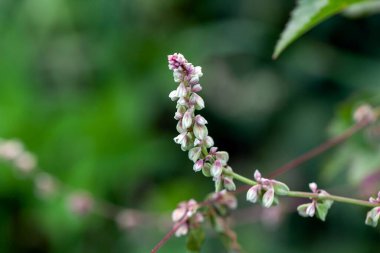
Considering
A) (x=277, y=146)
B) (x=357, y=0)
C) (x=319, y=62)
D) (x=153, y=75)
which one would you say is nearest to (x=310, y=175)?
(x=277, y=146)

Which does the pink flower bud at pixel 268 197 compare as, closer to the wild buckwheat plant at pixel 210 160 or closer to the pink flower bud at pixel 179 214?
the wild buckwheat plant at pixel 210 160

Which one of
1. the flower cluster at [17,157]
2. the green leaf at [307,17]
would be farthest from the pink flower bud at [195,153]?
the flower cluster at [17,157]

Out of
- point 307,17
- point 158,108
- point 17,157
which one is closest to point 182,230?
point 307,17

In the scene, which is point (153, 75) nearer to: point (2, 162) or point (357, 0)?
point (2, 162)

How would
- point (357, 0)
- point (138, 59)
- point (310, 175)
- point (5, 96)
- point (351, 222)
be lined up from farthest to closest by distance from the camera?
point (138, 59) → point (5, 96) → point (310, 175) → point (351, 222) → point (357, 0)

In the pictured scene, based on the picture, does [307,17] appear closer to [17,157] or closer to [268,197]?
[268,197]
